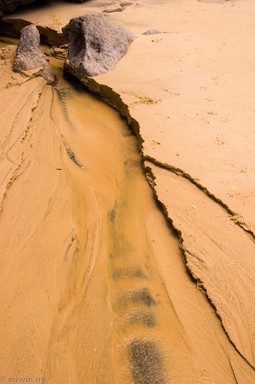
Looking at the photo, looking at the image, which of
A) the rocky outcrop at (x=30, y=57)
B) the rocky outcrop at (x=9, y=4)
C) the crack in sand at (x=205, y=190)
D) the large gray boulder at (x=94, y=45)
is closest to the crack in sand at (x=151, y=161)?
the crack in sand at (x=205, y=190)

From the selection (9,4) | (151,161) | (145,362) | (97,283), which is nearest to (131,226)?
(97,283)

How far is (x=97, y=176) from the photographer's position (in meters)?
2.94

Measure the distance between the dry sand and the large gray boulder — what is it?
244 mm

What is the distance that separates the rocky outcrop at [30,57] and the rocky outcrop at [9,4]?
1.70m

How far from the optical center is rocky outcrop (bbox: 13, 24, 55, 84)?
A: 4.38 metres

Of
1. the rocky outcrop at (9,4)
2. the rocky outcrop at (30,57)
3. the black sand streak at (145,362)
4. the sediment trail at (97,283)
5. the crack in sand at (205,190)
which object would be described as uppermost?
the rocky outcrop at (9,4)

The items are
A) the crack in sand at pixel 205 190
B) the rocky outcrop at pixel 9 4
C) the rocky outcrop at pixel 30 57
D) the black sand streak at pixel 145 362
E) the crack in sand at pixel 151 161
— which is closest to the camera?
the black sand streak at pixel 145 362

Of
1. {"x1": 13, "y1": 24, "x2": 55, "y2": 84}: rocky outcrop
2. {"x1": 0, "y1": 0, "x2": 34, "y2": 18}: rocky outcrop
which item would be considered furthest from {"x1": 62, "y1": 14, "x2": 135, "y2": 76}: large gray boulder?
{"x1": 0, "y1": 0, "x2": 34, "y2": 18}: rocky outcrop

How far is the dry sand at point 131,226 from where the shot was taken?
1782 mm

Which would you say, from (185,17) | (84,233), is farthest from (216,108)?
(185,17)

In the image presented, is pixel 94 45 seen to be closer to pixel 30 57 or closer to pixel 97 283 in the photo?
pixel 30 57

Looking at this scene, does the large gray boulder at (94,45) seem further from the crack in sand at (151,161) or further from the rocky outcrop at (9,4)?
the rocky outcrop at (9,4)

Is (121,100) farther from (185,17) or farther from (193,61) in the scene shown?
(185,17)

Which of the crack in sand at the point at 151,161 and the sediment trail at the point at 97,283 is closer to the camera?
the sediment trail at the point at 97,283
